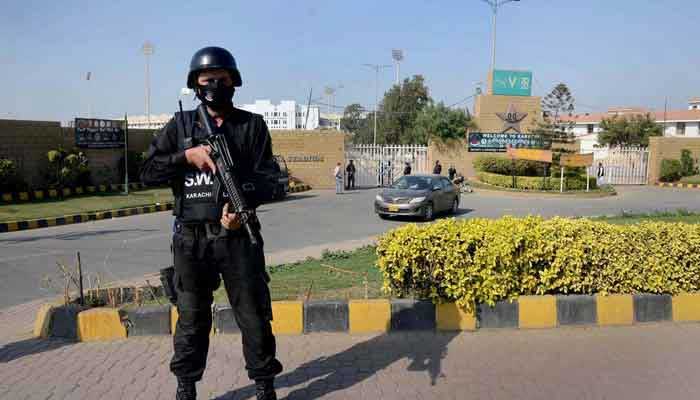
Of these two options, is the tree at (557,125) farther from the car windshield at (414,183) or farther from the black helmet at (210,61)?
the black helmet at (210,61)

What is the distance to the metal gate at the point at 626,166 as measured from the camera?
30188 mm

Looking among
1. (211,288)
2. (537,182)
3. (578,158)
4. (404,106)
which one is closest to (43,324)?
(211,288)

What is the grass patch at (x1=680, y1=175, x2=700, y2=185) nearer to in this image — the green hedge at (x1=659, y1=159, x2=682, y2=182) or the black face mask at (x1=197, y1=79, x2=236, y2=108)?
the green hedge at (x1=659, y1=159, x2=682, y2=182)

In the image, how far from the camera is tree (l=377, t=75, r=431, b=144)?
173ft

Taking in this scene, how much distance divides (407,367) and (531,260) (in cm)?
165

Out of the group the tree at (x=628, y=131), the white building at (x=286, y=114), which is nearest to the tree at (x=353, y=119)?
the white building at (x=286, y=114)

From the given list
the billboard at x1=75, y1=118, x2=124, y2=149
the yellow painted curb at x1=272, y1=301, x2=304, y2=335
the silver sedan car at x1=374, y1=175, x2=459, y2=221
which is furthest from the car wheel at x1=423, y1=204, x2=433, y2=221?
the billboard at x1=75, y1=118, x2=124, y2=149

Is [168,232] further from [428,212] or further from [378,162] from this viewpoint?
[378,162]

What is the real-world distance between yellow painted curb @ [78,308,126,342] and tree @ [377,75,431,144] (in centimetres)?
4802

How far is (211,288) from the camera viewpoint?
3.44m

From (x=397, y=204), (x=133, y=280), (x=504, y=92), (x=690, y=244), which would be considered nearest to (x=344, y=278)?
(x=133, y=280)

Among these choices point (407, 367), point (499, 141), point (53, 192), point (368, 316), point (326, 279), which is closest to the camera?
point (407, 367)

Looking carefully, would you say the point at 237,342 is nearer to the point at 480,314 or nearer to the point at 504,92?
the point at 480,314

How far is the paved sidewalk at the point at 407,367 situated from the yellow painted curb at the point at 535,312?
0.09 meters
